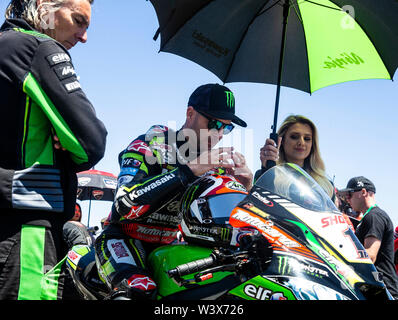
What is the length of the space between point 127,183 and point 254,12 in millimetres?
2627

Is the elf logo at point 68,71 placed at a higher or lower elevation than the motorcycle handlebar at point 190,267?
higher

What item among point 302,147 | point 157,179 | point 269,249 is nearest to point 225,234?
point 269,249

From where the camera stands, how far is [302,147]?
468 cm

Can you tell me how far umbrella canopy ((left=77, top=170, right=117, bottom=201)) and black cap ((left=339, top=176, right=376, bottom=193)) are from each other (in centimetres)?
765

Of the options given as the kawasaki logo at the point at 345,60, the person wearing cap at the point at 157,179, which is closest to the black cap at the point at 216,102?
the person wearing cap at the point at 157,179

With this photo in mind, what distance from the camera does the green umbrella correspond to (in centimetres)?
416

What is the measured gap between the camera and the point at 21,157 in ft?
5.63

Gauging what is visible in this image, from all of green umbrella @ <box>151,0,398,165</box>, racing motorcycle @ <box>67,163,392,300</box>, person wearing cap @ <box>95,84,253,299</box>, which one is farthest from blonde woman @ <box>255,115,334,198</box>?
racing motorcycle @ <box>67,163,392,300</box>

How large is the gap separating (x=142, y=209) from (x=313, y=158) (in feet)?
8.74

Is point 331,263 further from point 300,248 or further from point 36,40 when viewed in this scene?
point 36,40

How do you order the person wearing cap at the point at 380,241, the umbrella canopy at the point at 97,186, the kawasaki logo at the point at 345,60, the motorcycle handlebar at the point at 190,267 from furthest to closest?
the umbrella canopy at the point at 97,186 < the person wearing cap at the point at 380,241 < the kawasaki logo at the point at 345,60 < the motorcycle handlebar at the point at 190,267

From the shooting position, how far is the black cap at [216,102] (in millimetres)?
3105

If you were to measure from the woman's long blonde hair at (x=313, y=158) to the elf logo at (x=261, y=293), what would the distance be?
2.64 m

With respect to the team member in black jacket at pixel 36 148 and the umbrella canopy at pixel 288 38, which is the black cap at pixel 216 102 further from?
the team member in black jacket at pixel 36 148
